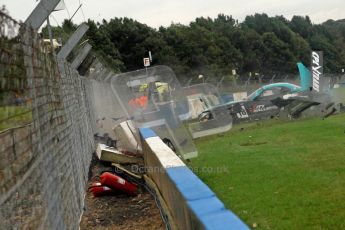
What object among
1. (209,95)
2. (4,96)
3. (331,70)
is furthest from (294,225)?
(331,70)

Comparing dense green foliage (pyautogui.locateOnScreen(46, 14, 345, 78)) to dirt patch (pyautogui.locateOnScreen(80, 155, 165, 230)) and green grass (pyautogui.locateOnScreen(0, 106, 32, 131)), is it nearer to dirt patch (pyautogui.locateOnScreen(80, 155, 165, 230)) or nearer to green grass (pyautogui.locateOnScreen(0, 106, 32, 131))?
dirt patch (pyautogui.locateOnScreen(80, 155, 165, 230))

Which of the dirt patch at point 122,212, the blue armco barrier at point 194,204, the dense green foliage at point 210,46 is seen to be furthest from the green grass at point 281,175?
the dense green foliage at point 210,46

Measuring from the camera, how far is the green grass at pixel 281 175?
6484 mm

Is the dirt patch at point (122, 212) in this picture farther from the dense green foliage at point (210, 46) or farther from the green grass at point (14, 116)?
the dense green foliage at point (210, 46)

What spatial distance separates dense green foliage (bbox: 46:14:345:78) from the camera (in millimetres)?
61822

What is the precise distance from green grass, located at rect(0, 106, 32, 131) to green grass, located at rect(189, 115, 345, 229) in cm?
368

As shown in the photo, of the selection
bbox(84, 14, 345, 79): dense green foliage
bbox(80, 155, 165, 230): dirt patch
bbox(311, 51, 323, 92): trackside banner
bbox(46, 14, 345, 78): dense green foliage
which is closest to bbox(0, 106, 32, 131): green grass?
bbox(80, 155, 165, 230): dirt patch

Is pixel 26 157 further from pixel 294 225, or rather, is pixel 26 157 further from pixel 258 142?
pixel 258 142

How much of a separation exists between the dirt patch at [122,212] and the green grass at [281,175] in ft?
3.60

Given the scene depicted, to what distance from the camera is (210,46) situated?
6900 centimetres

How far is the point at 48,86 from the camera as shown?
17.0 ft

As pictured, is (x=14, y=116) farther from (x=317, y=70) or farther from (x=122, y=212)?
(x=317, y=70)

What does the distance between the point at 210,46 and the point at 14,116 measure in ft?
220

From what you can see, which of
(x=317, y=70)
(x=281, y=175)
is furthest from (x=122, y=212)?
(x=317, y=70)
